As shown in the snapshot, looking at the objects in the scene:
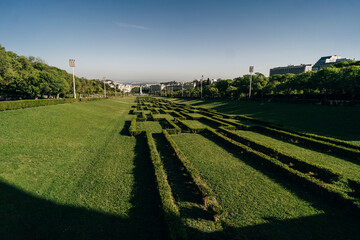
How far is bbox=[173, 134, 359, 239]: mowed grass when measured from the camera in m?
5.25

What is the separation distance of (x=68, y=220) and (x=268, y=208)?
7.75 meters

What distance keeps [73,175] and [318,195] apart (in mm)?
12412

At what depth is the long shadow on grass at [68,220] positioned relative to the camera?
523 centimetres

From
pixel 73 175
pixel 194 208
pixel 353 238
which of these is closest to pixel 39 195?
pixel 73 175

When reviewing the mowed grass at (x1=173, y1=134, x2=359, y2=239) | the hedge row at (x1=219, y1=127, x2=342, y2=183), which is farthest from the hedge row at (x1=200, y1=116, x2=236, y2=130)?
the mowed grass at (x1=173, y1=134, x2=359, y2=239)

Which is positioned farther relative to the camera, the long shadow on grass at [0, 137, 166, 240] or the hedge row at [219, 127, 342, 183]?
the hedge row at [219, 127, 342, 183]

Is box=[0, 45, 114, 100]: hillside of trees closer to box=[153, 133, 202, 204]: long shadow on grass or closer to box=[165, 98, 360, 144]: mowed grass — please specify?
box=[153, 133, 202, 204]: long shadow on grass

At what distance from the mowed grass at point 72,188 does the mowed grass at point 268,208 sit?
3.03 meters

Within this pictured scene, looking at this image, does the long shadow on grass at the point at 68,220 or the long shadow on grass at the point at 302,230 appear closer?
the long shadow on grass at the point at 302,230

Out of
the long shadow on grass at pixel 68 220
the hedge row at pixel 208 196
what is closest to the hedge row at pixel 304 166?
the hedge row at pixel 208 196

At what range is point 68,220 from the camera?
19.2ft

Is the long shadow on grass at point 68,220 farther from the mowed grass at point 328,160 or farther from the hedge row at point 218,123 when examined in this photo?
the hedge row at point 218,123

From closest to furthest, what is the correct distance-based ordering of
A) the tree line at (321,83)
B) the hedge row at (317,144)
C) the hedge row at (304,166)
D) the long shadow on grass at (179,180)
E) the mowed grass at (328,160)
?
1. the long shadow on grass at (179,180)
2. the hedge row at (304,166)
3. the mowed grass at (328,160)
4. the hedge row at (317,144)
5. the tree line at (321,83)

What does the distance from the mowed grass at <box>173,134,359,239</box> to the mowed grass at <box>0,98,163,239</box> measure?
303 centimetres
